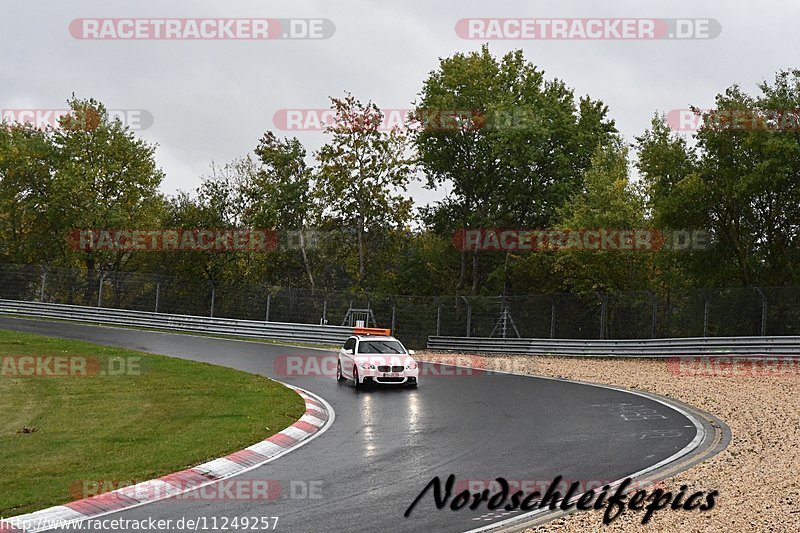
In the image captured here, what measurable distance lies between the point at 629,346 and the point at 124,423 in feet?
79.5

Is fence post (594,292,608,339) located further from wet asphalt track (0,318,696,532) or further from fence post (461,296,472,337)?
wet asphalt track (0,318,696,532)

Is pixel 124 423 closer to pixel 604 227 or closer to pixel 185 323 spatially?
pixel 185 323

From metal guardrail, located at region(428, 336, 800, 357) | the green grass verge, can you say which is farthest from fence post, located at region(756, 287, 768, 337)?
the green grass verge

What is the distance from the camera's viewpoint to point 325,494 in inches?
353

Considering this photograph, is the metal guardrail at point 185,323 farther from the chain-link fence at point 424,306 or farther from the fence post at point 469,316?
the fence post at point 469,316

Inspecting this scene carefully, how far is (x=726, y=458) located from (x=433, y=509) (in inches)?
196

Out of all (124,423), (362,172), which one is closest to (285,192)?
(362,172)

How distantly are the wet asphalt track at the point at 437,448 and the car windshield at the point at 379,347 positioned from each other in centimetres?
104

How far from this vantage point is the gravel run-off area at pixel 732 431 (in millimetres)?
7828

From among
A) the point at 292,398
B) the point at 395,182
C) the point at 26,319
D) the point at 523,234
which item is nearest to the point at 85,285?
the point at 26,319

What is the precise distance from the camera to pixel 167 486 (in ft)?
30.6

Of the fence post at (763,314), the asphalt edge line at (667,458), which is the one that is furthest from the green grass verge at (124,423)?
the fence post at (763,314)

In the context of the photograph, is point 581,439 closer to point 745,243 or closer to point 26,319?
point 745,243

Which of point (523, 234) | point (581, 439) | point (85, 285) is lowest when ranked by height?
point (581, 439)
